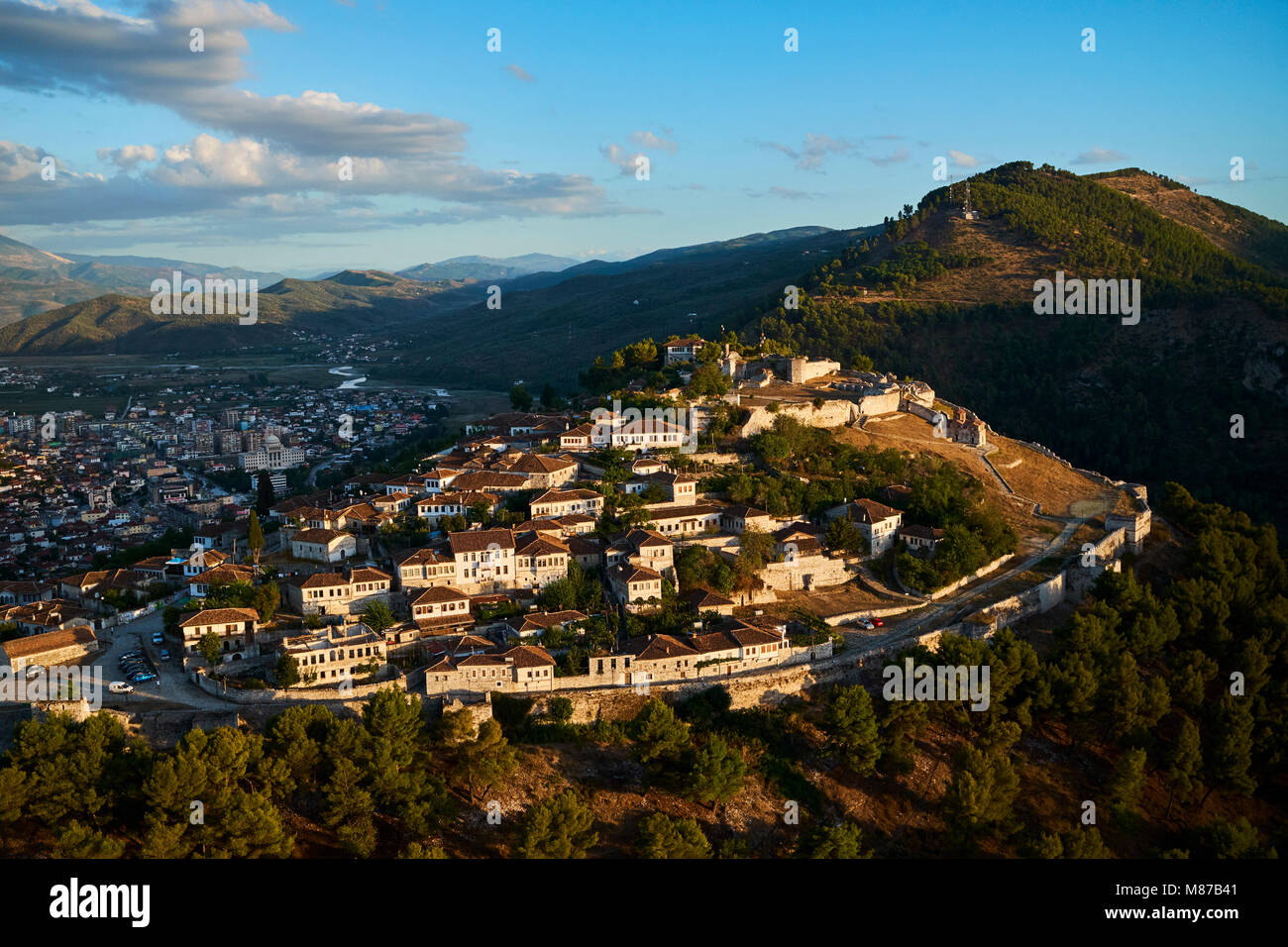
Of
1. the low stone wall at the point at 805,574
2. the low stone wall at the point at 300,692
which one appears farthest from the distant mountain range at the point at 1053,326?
the low stone wall at the point at 300,692

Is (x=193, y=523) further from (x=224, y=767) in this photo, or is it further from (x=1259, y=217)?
(x=1259, y=217)

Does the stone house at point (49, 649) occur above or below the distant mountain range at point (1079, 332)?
below

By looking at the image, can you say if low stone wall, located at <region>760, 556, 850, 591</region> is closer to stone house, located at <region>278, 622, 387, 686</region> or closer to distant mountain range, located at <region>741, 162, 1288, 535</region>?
stone house, located at <region>278, 622, 387, 686</region>

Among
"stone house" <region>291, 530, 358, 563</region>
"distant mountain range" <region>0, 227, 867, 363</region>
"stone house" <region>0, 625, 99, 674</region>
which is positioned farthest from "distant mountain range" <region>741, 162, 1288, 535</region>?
"stone house" <region>0, 625, 99, 674</region>

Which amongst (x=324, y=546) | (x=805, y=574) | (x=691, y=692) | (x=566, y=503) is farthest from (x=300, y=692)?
(x=805, y=574)

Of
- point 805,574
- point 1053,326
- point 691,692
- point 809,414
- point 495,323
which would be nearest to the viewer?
point 691,692

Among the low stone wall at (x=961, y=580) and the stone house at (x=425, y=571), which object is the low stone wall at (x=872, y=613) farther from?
the stone house at (x=425, y=571)

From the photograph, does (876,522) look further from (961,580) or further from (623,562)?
(623,562)

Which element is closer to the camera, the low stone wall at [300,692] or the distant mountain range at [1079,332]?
the low stone wall at [300,692]

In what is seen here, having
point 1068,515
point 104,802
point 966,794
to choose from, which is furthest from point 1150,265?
point 104,802

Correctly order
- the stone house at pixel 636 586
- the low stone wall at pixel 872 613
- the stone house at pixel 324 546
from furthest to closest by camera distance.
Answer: the stone house at pixel 324 546
the low stone wall at pixel 872 613
the stone house at pixel 636 586

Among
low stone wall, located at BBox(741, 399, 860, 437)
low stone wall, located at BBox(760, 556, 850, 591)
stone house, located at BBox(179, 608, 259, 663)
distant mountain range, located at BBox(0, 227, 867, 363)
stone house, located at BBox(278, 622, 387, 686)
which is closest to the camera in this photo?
stone house, located at BBox(278, 622, 387, 686)

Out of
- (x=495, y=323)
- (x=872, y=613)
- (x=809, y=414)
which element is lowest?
(x=872, y=613)
